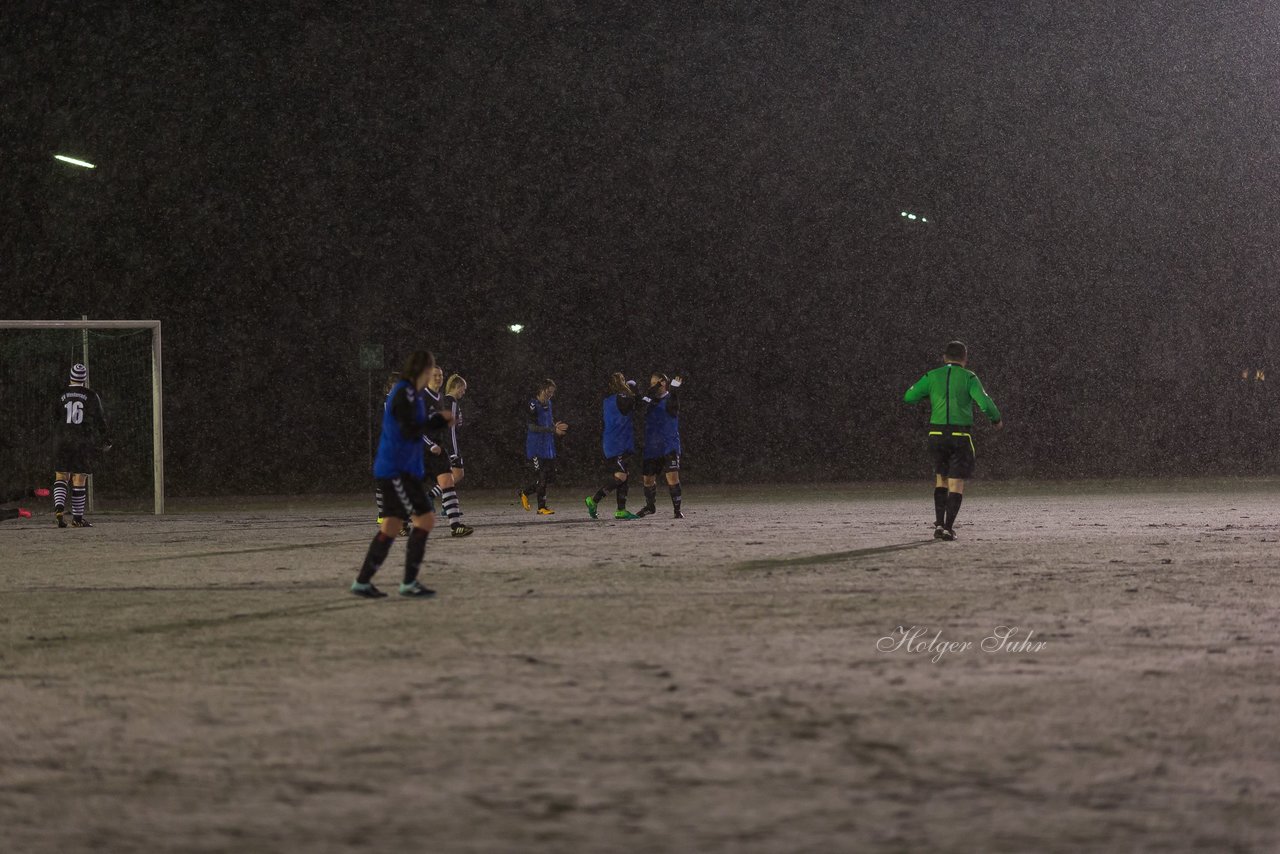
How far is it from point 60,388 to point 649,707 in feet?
71.5

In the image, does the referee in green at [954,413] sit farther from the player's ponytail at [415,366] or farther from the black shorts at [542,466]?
the black shorts at [542,466]

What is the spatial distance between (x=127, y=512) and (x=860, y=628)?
1839cm

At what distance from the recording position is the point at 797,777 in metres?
5.07

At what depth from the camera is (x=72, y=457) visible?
20.2 m

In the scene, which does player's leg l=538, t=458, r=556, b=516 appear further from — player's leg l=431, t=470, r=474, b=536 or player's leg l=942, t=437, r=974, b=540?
player's leg l=942, t=437, r=974, b=540

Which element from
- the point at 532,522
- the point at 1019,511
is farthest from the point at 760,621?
the point at 1019,511

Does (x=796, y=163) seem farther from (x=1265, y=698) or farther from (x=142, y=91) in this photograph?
(x=1265, y=698)

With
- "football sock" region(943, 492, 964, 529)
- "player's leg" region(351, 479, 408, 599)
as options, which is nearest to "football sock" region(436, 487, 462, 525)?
"football sock" region(943, 492, 964, 529)

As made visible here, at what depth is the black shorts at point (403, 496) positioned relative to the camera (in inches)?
416

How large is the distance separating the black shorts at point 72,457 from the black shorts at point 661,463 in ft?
24.7

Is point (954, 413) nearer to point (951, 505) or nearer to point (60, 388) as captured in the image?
point (951, 505)

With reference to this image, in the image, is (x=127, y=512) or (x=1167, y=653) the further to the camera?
(x=127, y=512)

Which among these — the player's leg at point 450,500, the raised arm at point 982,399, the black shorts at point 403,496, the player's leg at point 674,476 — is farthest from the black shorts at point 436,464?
the raised arm at point 982,399

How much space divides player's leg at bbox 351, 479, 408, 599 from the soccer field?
0.28 m
